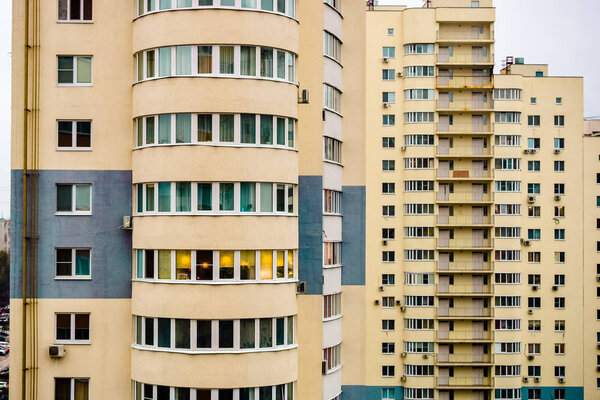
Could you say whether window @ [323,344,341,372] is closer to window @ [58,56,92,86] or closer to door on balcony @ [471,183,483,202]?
window @ [58,56,92,86]

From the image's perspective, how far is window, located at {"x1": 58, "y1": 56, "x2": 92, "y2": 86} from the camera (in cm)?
2086

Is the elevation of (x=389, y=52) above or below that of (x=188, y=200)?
above

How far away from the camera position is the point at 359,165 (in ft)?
81.8

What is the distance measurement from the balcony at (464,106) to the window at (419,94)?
1.10 metres

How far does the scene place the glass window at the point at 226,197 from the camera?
760 inches

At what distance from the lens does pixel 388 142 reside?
189 ft

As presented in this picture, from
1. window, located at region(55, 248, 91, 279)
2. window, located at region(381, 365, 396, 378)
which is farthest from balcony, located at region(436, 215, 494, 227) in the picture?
window, located at region(55, 248, 91, 279)

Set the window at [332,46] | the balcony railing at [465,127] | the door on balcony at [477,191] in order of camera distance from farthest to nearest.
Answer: the door on balcony at [477,191] → the balcony railing at [465,127] → the window at [332,46]

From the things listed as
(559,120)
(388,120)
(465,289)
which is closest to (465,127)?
(388,120)

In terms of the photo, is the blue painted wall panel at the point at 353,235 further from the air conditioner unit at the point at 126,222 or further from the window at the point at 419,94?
the window at the point at 419,94

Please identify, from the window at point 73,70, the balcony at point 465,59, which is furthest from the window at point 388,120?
the window at point 73,70

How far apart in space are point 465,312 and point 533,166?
1600cm

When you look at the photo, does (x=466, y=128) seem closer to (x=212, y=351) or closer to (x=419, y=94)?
(x=419, y=94)

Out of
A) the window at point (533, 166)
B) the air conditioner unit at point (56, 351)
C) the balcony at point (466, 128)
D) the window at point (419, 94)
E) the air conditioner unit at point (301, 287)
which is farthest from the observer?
the window at point (533, 166)
